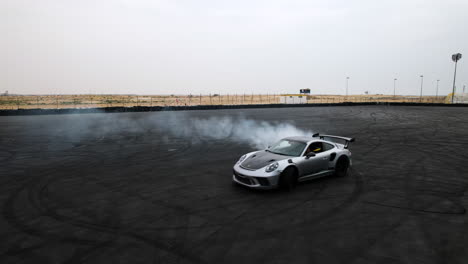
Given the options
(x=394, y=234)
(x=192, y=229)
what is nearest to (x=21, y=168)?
(x=192, y=229)

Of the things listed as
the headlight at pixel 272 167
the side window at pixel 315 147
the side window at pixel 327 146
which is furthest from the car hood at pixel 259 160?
the side window at pixel 327 146

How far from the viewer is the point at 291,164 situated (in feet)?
26.7

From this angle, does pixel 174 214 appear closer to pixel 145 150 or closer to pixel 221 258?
pixel 221 258

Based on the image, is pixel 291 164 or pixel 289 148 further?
pixel 289 148

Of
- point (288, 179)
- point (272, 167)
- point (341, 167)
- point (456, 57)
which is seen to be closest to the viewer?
point (272, 167)

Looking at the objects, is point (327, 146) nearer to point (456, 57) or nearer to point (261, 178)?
point (261, 178)

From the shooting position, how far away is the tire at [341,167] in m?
9.45

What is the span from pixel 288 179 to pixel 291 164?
390mm

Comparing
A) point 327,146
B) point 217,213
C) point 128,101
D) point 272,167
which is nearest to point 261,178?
point 272,167

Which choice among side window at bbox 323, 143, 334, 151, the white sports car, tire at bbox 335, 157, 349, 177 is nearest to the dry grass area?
the white sports car

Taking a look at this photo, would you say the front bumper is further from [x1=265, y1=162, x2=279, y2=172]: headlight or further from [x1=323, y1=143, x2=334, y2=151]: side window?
[x1=323, y1=143, x2=334, y2=151]: side window

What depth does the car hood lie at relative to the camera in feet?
26.6

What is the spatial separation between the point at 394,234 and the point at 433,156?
8.49 m

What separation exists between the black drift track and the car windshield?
3.04 ft
